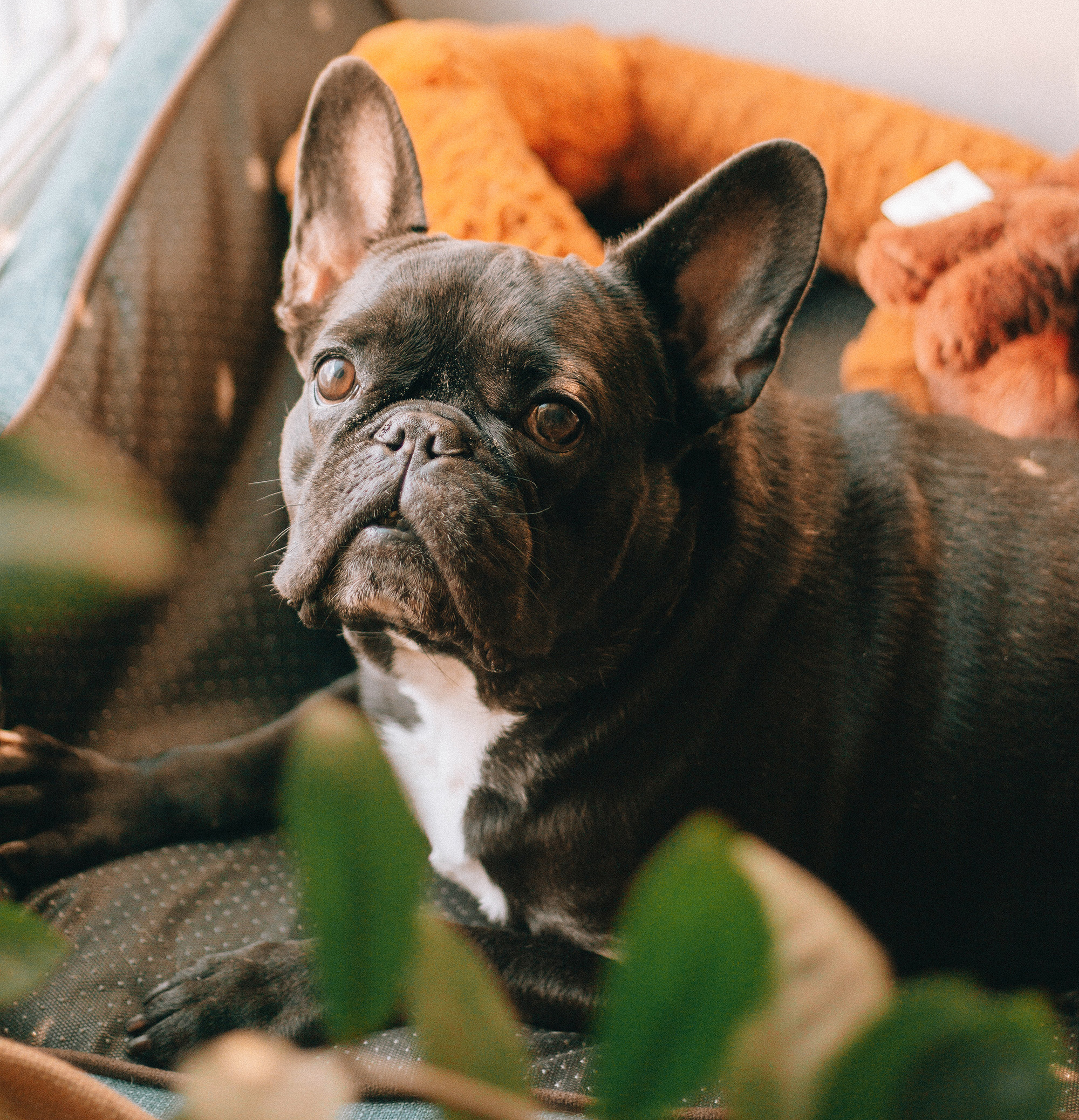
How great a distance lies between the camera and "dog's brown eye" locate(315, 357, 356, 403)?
1099 millimetres

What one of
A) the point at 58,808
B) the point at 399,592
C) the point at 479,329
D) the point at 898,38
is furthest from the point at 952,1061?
the point at 898,38

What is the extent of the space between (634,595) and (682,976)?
841 millimetres

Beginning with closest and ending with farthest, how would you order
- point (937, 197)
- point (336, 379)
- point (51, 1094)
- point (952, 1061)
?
point (952, 1061)
point (51, 1094)
point (336, 379)
point (937, 197)

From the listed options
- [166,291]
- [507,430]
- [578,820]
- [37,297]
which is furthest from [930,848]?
[37,297]

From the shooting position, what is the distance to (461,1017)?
0.96ft

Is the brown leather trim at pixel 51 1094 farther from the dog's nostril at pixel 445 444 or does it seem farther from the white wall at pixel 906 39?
the white wall at pixel 906 39

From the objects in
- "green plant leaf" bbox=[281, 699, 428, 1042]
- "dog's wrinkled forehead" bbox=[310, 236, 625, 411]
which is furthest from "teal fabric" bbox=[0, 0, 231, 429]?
"green plant leaf" bbox=[281, 699, 428, 1042]

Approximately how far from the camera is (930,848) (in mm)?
1235

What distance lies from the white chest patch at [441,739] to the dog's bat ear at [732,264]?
472 mm

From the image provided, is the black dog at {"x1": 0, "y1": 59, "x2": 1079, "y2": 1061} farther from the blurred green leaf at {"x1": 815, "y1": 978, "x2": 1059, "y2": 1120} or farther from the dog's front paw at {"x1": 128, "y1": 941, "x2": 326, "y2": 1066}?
the blurred green leaf at {"x1": 815, "y1": 978, "x2": 1059, "y2": 1120}

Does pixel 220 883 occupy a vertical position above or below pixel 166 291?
below

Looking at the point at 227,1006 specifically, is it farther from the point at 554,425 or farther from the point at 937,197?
the point at 937,197

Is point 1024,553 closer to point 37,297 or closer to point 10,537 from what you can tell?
point 10,537

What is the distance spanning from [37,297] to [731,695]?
49.0 inches
